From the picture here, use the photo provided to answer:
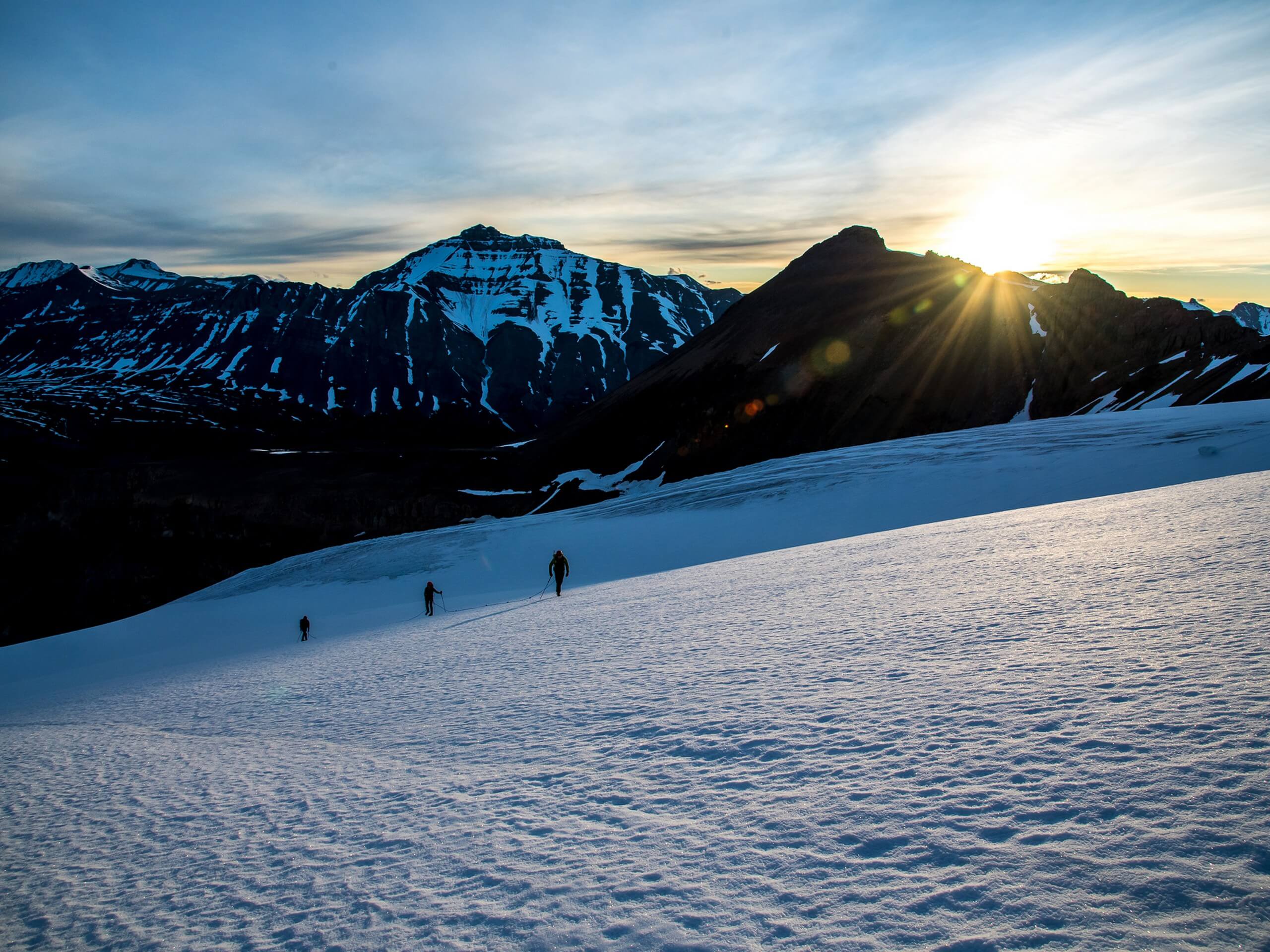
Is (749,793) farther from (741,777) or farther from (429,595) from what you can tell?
(429,595)

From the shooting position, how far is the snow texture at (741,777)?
3883 mm

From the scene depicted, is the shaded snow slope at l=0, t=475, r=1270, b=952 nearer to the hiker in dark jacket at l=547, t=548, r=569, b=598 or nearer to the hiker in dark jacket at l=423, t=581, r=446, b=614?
the hiker in dark jacket at l=547, t=548, r=569, b=598

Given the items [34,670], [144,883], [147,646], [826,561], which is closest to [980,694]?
[144,883]

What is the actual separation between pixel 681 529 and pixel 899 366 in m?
55.1

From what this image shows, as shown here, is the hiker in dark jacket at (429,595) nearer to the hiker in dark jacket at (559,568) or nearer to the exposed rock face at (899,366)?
the hiker in dark jacket at (559,568)

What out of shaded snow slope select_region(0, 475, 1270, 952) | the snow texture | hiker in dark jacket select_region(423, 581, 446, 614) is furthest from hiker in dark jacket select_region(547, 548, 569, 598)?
shaded snow slope select_region(0, 475, 1270, 952)

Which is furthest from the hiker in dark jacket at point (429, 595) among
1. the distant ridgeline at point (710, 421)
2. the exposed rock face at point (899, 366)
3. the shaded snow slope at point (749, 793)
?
the distant ridgeline at point (710, 421)

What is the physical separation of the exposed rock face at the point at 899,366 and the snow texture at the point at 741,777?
42.1 metres

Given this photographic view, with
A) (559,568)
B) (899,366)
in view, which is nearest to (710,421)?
(899,366)

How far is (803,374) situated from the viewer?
82812mm

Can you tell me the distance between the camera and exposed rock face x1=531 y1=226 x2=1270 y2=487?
55.6 m

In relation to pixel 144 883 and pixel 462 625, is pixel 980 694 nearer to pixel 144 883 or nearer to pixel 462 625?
pixel 144 883

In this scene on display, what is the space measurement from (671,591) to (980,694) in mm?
10412

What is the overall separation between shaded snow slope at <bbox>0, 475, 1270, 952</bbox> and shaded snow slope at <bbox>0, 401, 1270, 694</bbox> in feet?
45.2
